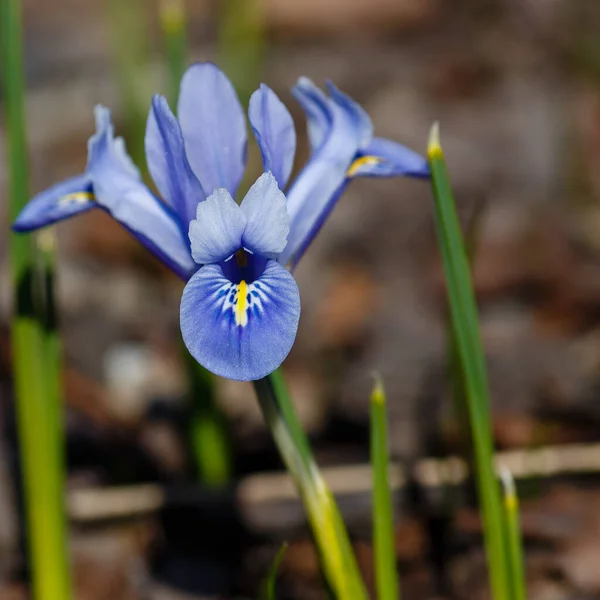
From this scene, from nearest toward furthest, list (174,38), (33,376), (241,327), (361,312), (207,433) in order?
(241,327)
(33,376)
(174,38)
(207,433)
(361,312)

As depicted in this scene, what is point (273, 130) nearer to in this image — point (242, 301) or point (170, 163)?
point (170, 163)

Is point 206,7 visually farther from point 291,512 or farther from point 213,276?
point 213,276

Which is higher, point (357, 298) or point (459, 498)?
point (357, 298)

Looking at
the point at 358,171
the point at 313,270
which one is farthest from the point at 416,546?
the point at 313,270

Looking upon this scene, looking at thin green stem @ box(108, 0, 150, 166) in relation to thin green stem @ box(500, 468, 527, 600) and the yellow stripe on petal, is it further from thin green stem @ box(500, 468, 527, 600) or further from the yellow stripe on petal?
thin green stem @ box(500, 468, 527, 600)

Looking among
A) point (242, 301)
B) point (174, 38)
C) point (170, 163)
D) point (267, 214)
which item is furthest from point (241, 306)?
point (174, 38)

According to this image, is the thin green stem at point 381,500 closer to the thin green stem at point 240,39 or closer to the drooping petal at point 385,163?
the drooping petal at point 385,163

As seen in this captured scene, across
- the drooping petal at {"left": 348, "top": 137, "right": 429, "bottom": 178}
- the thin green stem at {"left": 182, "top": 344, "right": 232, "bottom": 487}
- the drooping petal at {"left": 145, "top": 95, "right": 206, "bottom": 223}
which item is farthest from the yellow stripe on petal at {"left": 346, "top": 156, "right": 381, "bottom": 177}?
the thin green stem at {"left": 182, "top": 344, "right": 232, "bottom": 487}
